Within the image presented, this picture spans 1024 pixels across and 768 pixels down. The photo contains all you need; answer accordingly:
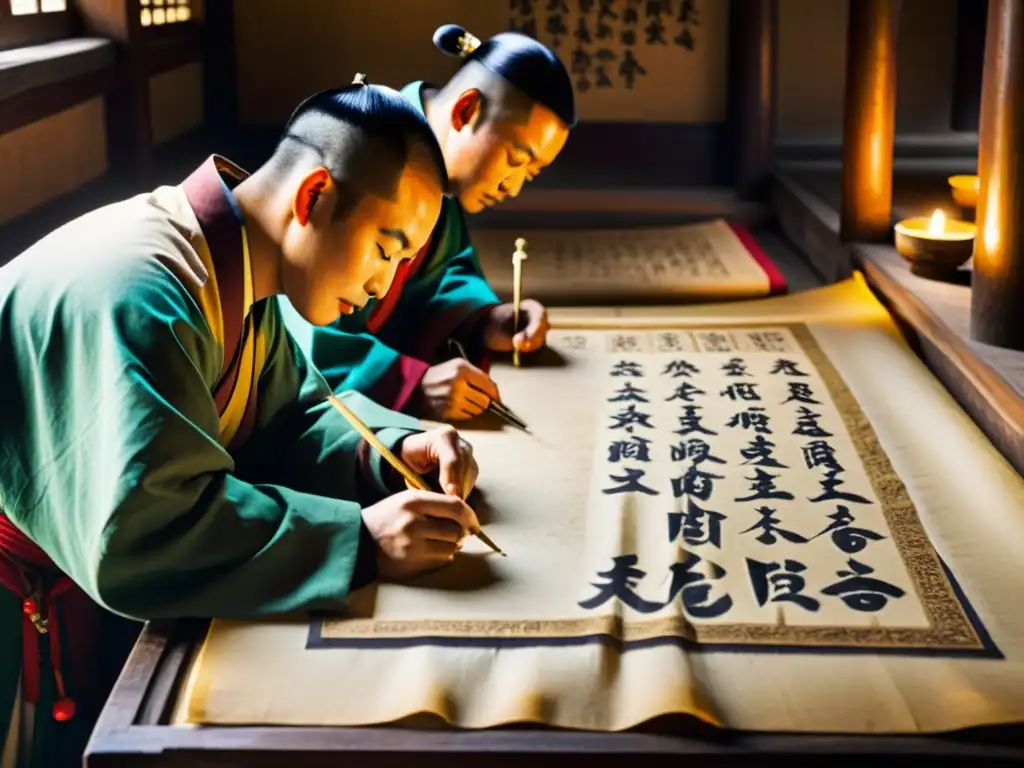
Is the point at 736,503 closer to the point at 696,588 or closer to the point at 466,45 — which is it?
the point at 696,588

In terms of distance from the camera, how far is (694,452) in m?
2.48

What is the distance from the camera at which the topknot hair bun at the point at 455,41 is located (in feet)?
9.50

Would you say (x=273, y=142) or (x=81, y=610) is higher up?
(x=273, y=142)

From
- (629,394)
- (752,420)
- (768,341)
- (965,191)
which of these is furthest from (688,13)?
(752,420)

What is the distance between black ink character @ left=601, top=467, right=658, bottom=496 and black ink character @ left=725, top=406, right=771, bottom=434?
1.13 feet

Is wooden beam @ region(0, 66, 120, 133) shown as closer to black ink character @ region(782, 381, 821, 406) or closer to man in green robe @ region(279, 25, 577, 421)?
man in green robe @ region(279, 25, 577, 421)

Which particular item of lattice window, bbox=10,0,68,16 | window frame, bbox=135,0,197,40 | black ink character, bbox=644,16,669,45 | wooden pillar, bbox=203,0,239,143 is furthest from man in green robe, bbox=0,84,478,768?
→ black ink character, bbox=644,16,669,45

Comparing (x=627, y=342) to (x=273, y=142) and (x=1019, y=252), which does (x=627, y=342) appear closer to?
(x=1019, y=252)

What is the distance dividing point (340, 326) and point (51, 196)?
4.41 feet

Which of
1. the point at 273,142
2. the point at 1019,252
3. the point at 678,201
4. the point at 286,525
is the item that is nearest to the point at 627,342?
the point at 1019,252

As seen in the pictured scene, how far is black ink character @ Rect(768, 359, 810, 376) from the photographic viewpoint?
2986mm

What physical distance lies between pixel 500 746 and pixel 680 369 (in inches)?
65.5

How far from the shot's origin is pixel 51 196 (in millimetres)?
3617

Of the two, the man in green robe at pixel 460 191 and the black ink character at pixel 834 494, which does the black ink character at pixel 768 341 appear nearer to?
the man in green robe at pixel 460 191
